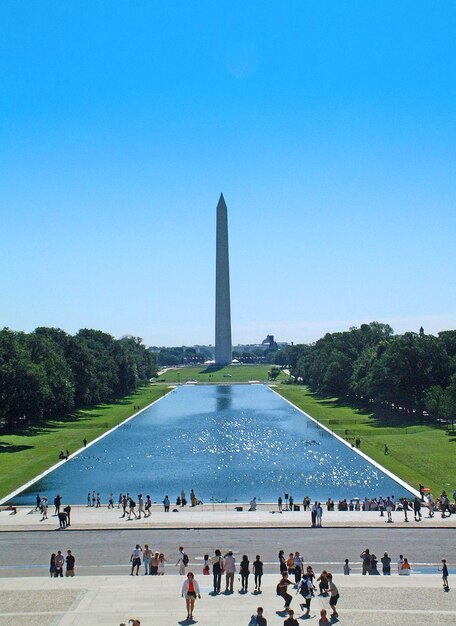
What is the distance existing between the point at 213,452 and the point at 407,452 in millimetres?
14058

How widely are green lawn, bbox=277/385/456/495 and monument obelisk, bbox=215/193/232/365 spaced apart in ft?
225

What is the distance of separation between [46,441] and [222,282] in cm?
9877

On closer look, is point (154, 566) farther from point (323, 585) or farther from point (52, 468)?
point (52, 468)

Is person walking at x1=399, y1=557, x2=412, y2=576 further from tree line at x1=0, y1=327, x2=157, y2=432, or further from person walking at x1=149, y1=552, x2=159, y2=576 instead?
tree line at x1=0, y1=327, x2=157, y2=432

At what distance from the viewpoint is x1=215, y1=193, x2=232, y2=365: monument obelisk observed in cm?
14984

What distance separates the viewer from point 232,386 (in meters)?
137

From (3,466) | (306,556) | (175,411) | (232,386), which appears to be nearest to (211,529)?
(306,556)

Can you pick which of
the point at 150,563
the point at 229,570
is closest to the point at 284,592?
the point at 229,570

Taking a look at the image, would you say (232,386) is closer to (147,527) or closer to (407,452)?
(407,452)

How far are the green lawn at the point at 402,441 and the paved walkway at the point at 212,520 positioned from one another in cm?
802

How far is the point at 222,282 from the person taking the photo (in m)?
154

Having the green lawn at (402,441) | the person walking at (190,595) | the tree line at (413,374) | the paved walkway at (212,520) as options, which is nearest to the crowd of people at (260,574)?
the person walking at (190,595)

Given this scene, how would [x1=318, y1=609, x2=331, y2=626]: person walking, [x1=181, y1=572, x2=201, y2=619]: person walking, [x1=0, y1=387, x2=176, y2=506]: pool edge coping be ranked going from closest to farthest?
[x1=318, y1=609, x2=331, y2=626]: person walking, [x1=181, y1=572, x2=201, y2=619]: person walking, [x1=0, y1=387, x2=176, y2=506]: pool edge coping

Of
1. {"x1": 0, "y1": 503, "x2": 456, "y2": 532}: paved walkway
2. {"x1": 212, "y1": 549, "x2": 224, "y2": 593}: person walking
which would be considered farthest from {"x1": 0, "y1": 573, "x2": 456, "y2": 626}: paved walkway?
{"x1": 0, "y1": 503, "x2": 456, "y2": 532}: paved walkway
